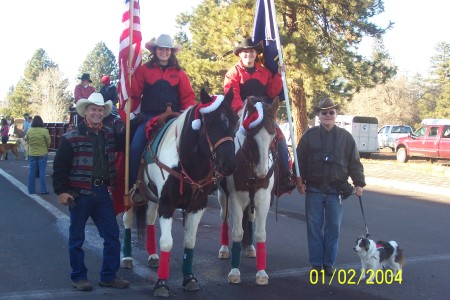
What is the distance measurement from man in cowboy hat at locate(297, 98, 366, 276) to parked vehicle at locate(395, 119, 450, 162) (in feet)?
70.6

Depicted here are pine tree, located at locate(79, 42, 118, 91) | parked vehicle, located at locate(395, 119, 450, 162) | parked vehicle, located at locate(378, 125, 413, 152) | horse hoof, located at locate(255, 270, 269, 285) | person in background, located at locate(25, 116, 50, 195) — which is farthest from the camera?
pine tree, located at locate(79, 42, 118, 91)

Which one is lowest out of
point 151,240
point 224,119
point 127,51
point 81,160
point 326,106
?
point 151,240

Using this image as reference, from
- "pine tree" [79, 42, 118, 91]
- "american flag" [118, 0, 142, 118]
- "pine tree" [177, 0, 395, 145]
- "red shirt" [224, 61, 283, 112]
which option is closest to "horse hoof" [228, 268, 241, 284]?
"red shirt" [224, 61, 283, 112]

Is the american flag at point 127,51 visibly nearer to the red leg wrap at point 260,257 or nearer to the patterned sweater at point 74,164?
the patterned sweater at point 74,164

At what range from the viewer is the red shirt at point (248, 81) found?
681cm

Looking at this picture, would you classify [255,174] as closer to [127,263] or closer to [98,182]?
[98,182]

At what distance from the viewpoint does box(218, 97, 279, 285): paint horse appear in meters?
5.67

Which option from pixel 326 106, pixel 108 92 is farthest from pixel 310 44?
pixel 326 106

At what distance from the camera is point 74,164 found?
554 cm

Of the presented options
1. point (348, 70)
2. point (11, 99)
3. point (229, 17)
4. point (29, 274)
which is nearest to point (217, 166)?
point (29, 274)

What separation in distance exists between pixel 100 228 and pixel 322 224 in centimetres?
275

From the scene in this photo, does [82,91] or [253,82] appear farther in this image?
[82,91]

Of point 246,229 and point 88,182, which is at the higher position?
point 88,182
